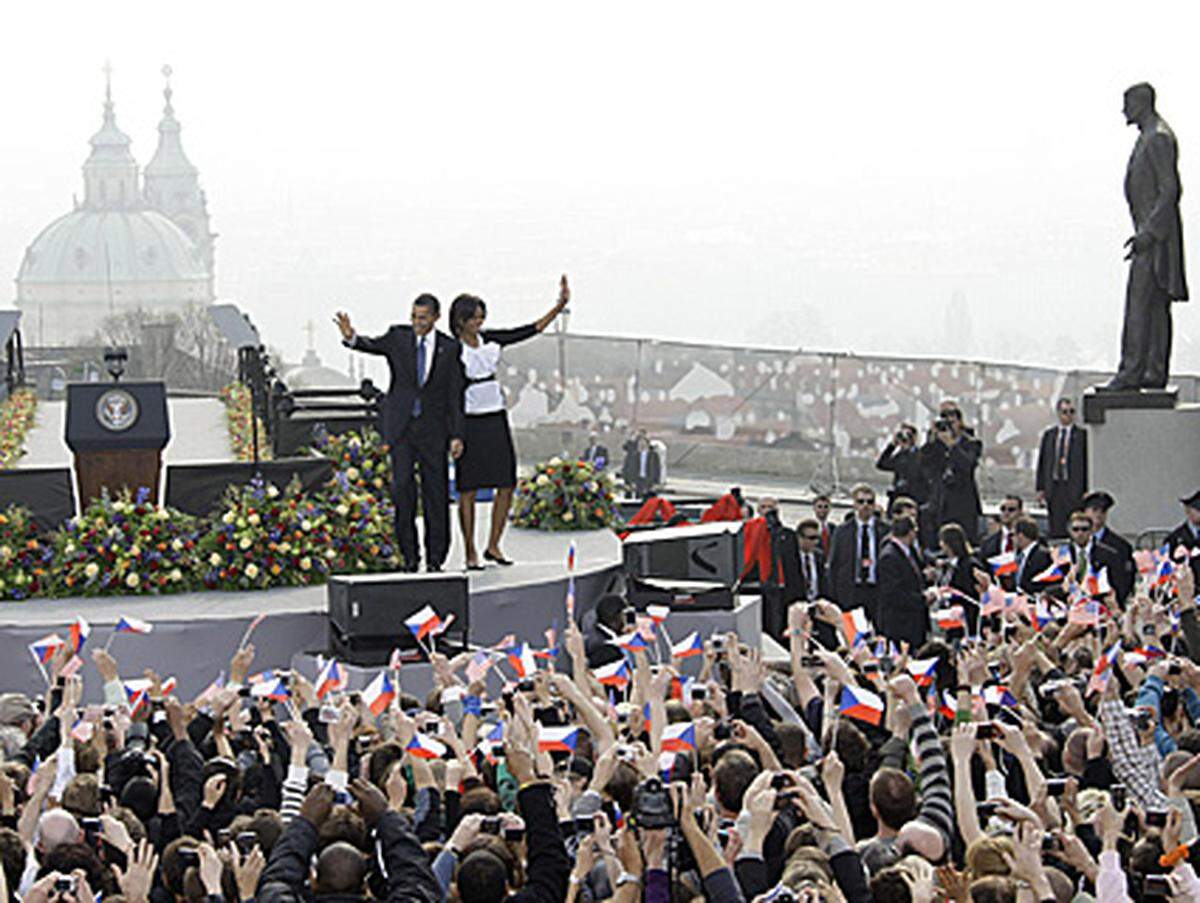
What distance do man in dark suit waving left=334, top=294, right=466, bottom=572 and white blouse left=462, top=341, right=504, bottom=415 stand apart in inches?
5.9

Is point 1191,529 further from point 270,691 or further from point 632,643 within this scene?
point 270,691

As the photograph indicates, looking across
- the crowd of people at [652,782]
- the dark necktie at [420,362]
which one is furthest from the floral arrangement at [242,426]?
the crowd of people at [652,782]

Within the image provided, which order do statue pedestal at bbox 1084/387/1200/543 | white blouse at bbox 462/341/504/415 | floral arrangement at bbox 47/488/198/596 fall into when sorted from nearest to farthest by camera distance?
white blouse at bbox 462/341/504/415 < floral arrangement at bbox 47/488/198/596 < statue pedestal at bbox 1084/387/1200/543

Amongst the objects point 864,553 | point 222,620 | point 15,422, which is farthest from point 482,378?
point 15,422

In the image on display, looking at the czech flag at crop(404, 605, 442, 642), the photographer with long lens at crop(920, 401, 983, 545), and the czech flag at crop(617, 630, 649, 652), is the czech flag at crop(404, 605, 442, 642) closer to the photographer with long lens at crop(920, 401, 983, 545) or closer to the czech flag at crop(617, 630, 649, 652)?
the czech flag at crop(617, 630, 649, 652)

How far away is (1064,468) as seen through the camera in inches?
816

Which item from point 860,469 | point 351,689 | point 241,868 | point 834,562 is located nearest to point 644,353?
point 860,469

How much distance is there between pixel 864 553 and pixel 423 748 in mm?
8859

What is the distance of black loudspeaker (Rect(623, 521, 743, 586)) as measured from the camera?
1527 centimetres

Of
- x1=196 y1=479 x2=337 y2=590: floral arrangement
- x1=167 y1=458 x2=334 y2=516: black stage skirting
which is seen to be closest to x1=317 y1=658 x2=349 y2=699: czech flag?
x1=196 y1=479 x2=337 y2=590: floral arrangement

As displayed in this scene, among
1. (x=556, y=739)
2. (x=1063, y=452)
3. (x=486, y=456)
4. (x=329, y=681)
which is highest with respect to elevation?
(x=486, y=456)

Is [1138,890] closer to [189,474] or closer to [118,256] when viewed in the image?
[189,474]

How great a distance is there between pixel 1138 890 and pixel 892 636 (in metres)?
8.83

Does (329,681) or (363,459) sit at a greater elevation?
(363,459)
